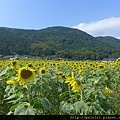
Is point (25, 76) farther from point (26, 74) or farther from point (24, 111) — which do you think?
point (24, 111)

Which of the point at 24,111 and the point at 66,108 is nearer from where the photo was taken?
the point at 24,111

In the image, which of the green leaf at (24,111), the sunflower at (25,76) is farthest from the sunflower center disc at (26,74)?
the green leaf at (24,111)

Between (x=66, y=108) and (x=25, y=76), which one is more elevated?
(x=25, y=76)

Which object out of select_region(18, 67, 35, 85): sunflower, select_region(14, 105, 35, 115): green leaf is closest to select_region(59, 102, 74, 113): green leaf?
select_region(18, 67, 35, 85): sunflower

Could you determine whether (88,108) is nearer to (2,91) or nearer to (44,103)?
(44,103)

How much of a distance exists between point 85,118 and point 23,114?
0.87 m

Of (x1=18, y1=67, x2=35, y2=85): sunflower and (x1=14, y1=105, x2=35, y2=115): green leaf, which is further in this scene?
(x1=18, y1=67, x2=35, y2=85): sunflower

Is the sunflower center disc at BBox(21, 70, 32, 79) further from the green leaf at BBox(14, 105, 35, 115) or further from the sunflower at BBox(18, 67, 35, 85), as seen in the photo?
the green leaf at BBox(14, 105, 35, 115)

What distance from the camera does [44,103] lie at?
227 centimetres

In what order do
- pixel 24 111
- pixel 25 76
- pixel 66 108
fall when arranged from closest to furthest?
pixel 24 111, pixel 25 76, pixel 66 108

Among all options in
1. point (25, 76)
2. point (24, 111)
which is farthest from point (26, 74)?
point (24, 111)

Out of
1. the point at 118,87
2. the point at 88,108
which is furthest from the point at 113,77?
the point at 88,108

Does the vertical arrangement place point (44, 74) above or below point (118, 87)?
above

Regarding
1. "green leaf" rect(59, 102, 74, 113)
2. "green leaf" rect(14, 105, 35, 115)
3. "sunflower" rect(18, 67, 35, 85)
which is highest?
"sunflower" rect(18, 67, 35, 85)
